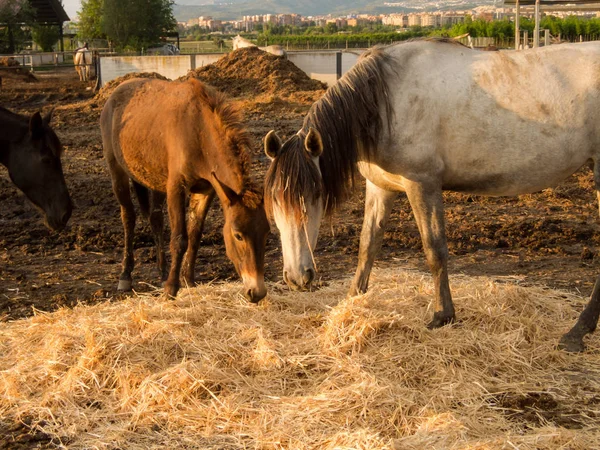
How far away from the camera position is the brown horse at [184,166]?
509 centimetres

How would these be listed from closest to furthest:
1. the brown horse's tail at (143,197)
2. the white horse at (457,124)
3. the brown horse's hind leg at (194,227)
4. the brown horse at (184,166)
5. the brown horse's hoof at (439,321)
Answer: the white horse at (457,124) → the brown horse's hoof at (439,321) → the brown horse at (184,166) → the brown horse's hind leg at (194,227) → the brown horse's tail at (143,197)

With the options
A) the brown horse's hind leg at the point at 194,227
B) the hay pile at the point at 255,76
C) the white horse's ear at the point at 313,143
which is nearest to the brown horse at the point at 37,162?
the brown horse's hind leg at the point at 194,227

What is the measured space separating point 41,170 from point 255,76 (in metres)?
14.2

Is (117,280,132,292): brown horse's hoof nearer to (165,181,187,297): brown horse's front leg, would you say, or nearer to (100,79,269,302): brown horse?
(100,79,269,302): brown horse

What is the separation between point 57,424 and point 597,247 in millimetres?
5432

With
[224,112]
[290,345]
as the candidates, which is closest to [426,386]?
[290,345]

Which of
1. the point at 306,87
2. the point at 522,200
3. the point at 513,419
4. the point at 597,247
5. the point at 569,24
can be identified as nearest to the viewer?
the point at 513,419

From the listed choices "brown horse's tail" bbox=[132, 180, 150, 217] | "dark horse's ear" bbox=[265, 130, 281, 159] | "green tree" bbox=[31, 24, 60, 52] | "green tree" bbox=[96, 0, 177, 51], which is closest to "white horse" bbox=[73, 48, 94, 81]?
"green tree" bbox=[96, 0, 177, 51]

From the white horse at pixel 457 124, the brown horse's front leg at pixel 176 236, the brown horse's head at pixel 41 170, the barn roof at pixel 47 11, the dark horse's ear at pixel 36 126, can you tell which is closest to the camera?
the white horse at pixel 457 124

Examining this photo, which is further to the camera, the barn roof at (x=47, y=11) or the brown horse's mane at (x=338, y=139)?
the barn roof at (x=47, y=11)

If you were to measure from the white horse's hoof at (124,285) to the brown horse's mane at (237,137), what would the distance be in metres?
1.79

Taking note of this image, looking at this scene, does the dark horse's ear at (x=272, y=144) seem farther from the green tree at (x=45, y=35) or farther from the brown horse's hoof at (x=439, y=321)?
the green tree at (x=45, y=35)

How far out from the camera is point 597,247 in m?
7.27

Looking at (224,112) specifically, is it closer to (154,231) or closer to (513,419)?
(154,231)
